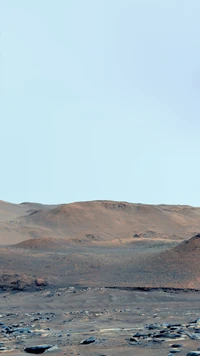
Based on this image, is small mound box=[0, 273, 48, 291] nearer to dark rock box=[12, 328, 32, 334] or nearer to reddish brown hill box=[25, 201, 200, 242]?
dark rock box=[12, 328, 32, 334]

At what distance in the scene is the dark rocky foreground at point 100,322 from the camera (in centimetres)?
695

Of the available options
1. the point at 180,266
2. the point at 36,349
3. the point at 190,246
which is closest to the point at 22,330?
the point at 36,349

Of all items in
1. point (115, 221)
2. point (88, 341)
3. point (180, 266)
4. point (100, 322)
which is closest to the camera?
point (88, 341)

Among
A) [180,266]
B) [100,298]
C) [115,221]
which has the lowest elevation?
[100,298]

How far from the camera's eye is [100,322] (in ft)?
33.0

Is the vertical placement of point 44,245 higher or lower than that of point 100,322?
higher

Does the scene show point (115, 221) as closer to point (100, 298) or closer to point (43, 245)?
point (43, 245)

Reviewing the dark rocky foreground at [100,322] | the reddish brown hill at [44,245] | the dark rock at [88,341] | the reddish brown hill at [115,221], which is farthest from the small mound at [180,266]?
the reddish brown hill at [115,221]

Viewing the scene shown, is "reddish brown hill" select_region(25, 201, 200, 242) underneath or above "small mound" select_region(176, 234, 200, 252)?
above

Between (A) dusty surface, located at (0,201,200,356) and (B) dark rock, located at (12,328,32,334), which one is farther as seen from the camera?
(B) dark rock, located at (12,328,32,334)

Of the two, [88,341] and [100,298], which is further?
[100,298]

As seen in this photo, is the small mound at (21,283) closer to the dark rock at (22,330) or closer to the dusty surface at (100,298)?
the dusty surface at (100,298)

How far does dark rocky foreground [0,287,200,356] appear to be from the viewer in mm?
6953

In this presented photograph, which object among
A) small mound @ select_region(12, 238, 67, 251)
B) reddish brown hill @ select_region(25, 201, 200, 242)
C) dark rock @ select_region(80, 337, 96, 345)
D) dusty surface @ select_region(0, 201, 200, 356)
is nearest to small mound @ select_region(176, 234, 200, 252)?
dusty surface @ select_region(0, 201, 200, 356)
